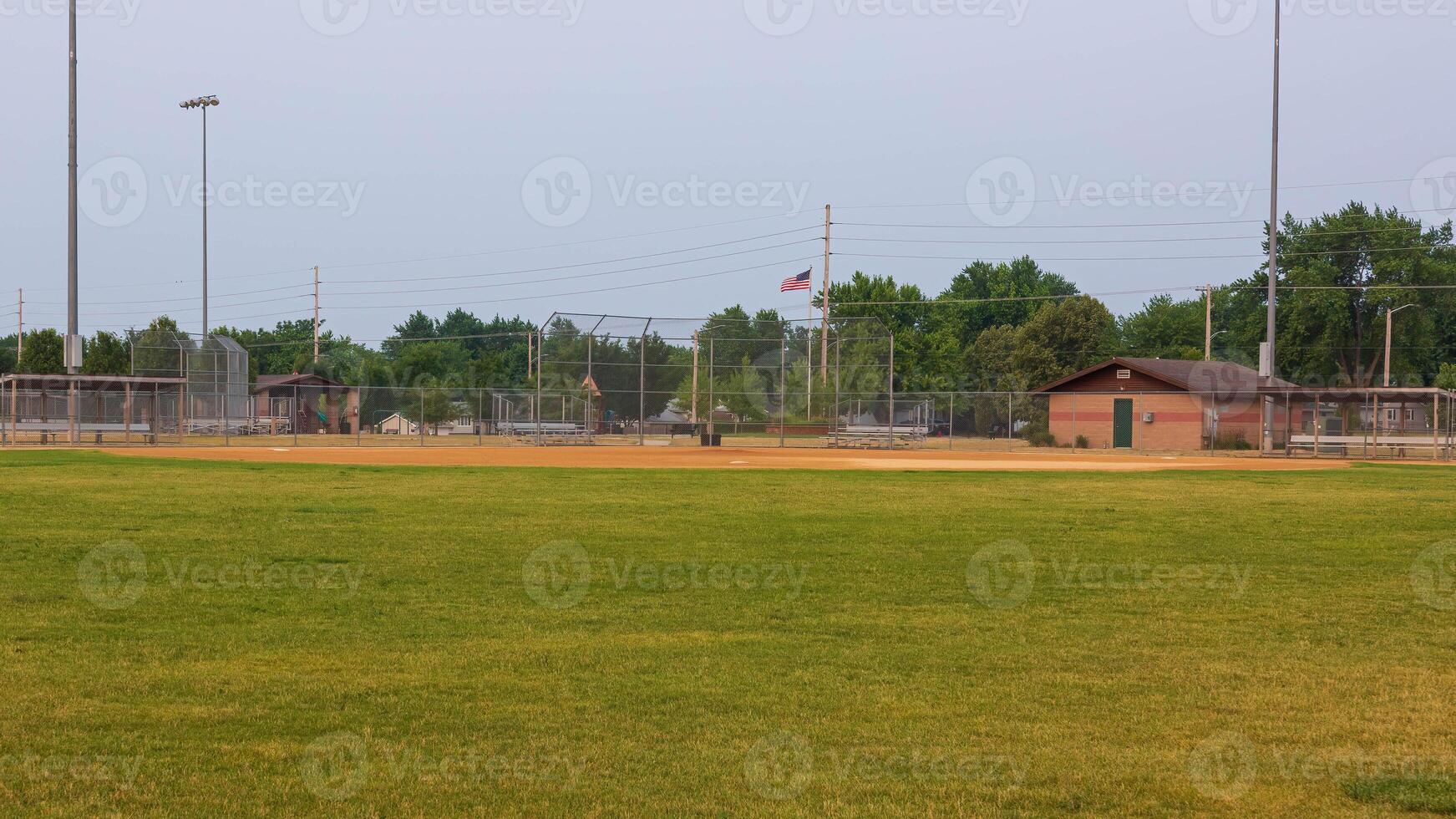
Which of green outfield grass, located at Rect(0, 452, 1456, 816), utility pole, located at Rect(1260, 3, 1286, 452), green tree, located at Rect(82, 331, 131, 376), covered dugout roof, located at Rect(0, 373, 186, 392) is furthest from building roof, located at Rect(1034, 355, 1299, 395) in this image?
green tree, located at Rect(82, 331, 131, 376)

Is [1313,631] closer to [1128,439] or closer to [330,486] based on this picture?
[330,486]

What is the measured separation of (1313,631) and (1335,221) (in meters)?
75.2

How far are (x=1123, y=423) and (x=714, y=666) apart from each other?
45.2 meters

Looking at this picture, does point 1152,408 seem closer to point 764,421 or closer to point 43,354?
point 764,421

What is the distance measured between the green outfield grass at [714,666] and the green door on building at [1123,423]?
1385 inches

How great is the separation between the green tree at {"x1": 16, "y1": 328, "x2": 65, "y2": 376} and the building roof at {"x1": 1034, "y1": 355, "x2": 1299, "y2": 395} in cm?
4634

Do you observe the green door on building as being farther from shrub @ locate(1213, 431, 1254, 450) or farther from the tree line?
the tree line

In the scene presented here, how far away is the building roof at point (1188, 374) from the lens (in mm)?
50000

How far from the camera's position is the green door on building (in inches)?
1940

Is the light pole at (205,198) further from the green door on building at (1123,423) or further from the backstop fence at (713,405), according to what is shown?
the green door on building at (1123,423)

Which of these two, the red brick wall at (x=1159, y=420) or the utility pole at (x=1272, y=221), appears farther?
the red brick wall at (x=1159, y=420)

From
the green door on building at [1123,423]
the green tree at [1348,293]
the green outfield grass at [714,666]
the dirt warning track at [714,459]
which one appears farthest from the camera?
the green tree at [1348,293]

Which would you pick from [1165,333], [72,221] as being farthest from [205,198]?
[1165,333]

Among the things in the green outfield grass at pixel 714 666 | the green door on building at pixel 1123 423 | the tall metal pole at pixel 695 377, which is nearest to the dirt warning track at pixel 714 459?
the tall metal pole at pixel 695 377
